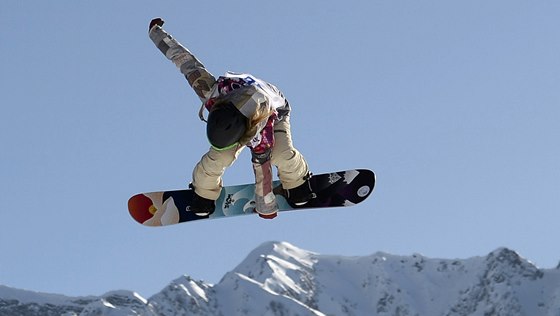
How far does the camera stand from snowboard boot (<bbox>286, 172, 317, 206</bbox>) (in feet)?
55.4

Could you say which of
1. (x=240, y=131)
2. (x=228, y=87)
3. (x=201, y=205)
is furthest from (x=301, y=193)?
(x=240, y=131)

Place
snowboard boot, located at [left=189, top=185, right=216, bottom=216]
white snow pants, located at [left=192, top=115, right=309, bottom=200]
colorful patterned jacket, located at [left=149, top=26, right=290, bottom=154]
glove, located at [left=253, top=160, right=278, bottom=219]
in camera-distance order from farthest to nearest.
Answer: snowboard boot, located at [left=189, top=185, right=216, bottom=216] → glove, located at [left=253, top=160, right=278, bottom=219] → white snow pants, located at [left=192, top=115, right=309, bottom=200] → colorful patterned jacket, located at [left=149, top=26, right=290, bottom=154]

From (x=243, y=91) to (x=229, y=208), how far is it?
167 inches

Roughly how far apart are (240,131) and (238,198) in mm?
4633

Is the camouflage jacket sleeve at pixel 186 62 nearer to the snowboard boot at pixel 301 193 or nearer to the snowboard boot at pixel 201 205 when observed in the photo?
the snowboard boot at pixel 201 205

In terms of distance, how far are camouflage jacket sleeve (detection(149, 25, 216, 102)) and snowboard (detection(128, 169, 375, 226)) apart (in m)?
2.95

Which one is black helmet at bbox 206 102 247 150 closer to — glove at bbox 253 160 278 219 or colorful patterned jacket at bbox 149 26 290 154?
colorful patterned jacket at bbox 149 26 290 154

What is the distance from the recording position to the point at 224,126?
45.1ft

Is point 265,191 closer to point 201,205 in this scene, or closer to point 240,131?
point 201,205

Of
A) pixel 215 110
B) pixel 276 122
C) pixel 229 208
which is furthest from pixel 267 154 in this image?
pixel 229 208

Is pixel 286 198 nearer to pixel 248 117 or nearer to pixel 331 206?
pixel 331 206

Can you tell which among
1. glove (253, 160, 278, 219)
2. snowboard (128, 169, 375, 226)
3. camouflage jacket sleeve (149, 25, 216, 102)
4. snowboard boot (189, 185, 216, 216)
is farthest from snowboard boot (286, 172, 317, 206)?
camouflage jacket sleeve (149, 25, 216, 102)

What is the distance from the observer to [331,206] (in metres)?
18.8

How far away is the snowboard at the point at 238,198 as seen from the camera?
18.4 m
